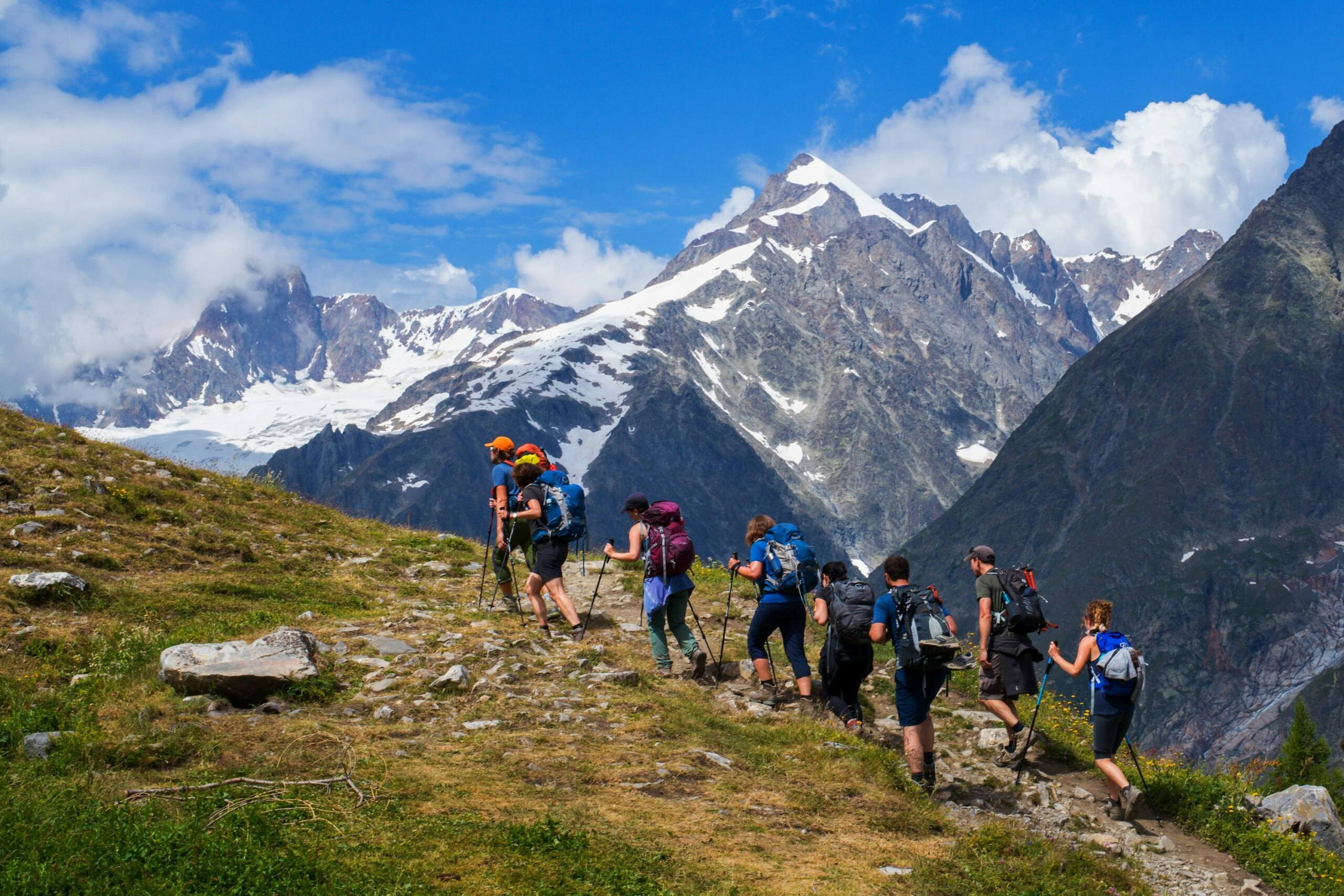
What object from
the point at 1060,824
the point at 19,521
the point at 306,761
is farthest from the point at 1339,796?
the point at 19,521

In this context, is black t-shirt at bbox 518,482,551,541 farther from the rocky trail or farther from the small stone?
the small stone

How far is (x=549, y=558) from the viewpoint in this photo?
16641 mm

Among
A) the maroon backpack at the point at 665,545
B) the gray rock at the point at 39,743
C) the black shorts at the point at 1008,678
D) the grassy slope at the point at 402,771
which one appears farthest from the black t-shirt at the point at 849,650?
the gray rock at the point at 39,743

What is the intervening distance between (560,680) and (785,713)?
11.9 feet

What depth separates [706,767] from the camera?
11.8m

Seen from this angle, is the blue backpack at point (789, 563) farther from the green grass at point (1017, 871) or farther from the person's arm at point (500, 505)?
the person's arm at point (500, 505)

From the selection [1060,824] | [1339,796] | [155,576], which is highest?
[155,576]

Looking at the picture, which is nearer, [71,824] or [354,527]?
[71,824]

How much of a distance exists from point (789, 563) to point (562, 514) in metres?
4.17

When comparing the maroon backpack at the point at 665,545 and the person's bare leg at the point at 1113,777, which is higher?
the maroon backpack at the point at 665,545

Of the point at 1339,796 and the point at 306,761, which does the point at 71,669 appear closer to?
the point at 306,761

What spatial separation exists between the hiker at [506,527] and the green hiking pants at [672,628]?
10.3 feet

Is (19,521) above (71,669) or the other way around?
above

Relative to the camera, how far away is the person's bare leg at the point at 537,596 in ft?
54.6
